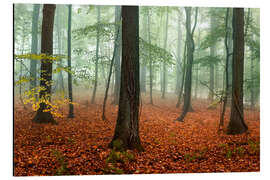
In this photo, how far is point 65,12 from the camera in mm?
5355

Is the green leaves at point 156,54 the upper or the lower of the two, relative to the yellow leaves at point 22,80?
upper

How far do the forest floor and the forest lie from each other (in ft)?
0.07

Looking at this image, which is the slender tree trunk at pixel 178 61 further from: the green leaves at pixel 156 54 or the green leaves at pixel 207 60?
the green leaves at pixel 207 60

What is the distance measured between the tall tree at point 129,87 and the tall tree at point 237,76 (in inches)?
98.0

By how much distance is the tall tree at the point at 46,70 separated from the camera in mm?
3612

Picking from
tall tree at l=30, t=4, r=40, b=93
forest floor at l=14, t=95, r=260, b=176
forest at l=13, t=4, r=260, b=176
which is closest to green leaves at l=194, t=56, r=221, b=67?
forest at l=13, t=4, r=260, b=176

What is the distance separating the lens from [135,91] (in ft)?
10.9

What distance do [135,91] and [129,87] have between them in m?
0.14

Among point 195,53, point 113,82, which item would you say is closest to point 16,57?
point 113,82

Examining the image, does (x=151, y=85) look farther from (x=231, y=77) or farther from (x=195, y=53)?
(x=231, y=77)

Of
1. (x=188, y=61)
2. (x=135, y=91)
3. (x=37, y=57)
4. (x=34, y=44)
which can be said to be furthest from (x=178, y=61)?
(x=34, y=44)

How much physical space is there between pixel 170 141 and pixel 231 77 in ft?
7.33

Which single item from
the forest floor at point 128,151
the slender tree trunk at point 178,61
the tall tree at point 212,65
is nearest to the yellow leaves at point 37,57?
the forest floor at point 128,151

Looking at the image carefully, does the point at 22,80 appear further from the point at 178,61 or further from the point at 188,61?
the point at 188,61
